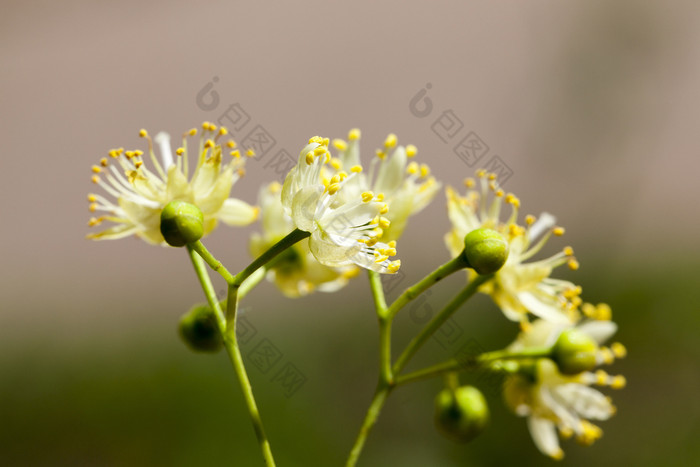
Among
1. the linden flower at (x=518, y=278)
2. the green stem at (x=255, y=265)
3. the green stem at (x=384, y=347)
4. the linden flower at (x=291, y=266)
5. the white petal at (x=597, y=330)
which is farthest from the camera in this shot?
the white petal at (x=597, y=330)

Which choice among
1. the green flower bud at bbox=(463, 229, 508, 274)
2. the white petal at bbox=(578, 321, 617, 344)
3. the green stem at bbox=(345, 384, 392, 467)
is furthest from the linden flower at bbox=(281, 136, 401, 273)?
the white petal at bbox=(578, 321, 617, 344)

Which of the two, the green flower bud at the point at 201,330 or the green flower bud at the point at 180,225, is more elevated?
the green flower bud at the point at 180,225

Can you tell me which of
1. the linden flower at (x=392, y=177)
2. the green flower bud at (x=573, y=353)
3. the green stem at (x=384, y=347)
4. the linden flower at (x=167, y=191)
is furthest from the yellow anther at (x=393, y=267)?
the green flower bud at (x=573, y=353)

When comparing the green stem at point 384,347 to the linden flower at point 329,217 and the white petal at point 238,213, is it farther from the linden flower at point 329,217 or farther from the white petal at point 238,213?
the white petal at point 238,213

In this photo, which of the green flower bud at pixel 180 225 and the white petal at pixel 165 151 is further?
the white petal at pixel 165 151

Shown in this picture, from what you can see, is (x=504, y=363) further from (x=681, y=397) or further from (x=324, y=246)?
(x=681, y=397)

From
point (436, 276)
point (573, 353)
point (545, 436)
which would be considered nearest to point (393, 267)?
point (436, 276)

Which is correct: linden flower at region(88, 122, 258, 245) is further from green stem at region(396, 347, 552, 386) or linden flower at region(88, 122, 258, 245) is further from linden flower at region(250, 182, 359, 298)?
green stem at region(396, 347, 552, 386)
